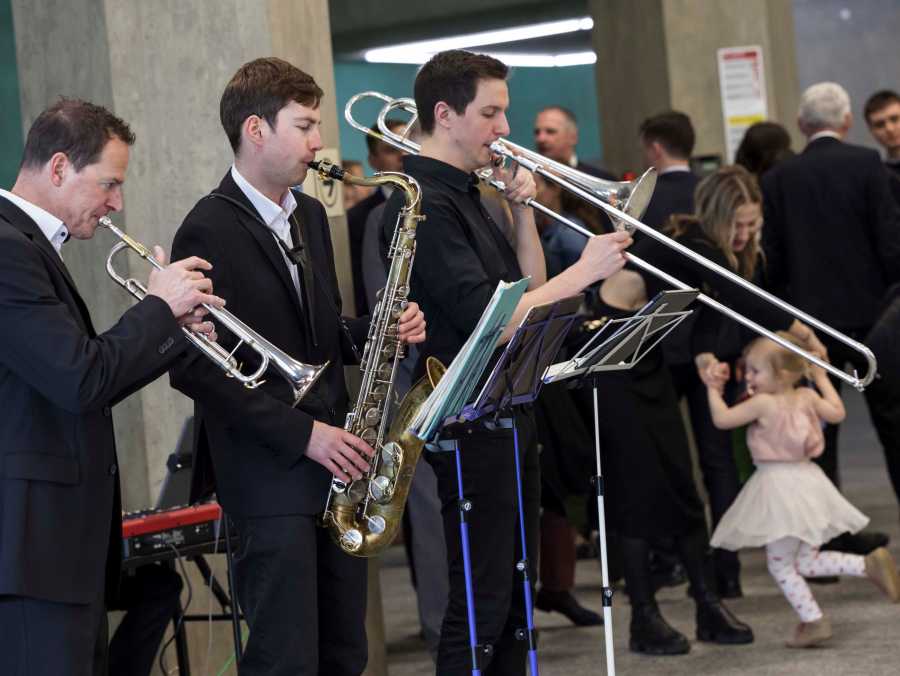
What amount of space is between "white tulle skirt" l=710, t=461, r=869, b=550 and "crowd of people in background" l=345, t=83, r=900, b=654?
10 mm

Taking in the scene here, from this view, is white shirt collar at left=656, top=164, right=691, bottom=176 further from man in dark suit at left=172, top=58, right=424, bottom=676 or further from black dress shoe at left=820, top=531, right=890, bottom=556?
man in dark suit at left=172, top=58, right=424, bottom=676

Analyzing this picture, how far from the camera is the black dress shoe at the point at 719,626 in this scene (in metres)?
4.84

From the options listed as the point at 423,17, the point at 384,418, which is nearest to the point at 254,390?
the point at 384,418

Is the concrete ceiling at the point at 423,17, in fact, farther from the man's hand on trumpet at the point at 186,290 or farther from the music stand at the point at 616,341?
the man's hand on trumpet at the point at 186,290

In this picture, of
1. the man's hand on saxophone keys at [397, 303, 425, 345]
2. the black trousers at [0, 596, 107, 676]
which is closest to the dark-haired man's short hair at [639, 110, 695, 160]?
the man's hand on saxophone keys at [397, 303, 425, 345]

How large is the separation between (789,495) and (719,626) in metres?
0.49

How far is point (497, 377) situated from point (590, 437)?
1.97 metres

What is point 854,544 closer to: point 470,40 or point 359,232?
point 359,232

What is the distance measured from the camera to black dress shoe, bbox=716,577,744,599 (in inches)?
217

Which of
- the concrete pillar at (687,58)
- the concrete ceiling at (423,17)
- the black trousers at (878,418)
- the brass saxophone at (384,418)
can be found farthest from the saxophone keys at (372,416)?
the concrete ceiling at (423,17)

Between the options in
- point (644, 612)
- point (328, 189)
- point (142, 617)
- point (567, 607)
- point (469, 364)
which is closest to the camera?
point (469, 364)

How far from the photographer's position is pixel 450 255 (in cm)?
334

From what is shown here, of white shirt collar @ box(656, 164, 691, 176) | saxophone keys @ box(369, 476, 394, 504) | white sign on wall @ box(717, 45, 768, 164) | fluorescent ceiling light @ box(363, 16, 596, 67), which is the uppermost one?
fluorescent ceiling light @ box(363, 16, 596, 67)

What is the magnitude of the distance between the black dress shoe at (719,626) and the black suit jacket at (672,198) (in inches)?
62.3
